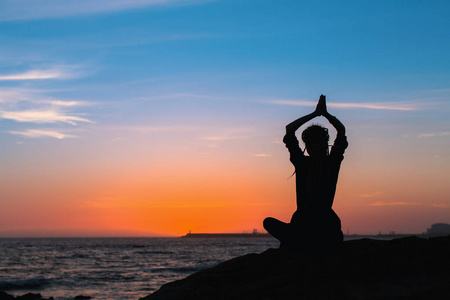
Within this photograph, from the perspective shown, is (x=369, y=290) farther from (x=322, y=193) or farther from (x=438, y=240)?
(x=438, y=240)

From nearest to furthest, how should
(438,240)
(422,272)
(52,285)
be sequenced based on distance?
1. (422,272)
2. (438,240)
3. (52,285)

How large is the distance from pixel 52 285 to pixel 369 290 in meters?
26.4

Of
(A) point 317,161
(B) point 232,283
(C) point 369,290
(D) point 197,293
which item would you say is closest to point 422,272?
(C) point 369,290

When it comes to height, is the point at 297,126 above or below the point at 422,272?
above

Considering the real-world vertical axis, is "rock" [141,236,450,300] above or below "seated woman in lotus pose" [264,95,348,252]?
below

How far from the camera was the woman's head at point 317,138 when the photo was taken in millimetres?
5109

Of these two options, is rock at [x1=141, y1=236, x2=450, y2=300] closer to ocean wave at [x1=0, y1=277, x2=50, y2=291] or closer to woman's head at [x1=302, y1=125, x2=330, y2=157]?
woman's head at [x1=302, y1=125, x2=330, y2=157]

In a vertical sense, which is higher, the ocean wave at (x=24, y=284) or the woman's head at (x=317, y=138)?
the woman's head at (x=317, y=138)

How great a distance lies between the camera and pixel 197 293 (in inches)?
183

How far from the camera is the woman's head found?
5.11 meters

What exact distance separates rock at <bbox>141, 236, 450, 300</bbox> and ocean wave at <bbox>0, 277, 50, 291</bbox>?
24.0 metres

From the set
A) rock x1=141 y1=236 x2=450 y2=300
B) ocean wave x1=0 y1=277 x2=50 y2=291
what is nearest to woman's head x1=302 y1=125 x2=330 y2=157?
rock x1=141 y1=236 x2=450 y2=300

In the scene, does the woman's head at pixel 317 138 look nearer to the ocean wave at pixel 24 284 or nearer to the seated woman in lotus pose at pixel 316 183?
the seated woman in lotus pose at pixel 316 183

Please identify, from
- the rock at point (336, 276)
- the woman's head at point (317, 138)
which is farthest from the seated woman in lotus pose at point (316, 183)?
the rock at point (336, 276)
